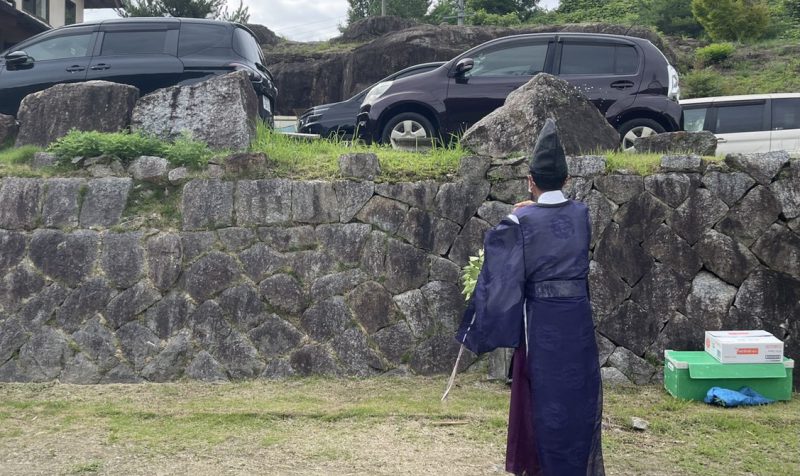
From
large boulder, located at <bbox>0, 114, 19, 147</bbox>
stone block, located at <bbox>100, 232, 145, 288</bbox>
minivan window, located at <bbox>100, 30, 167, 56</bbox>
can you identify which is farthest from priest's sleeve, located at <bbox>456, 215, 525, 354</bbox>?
minivan window, located at <bbox>100, 30, 167, 56</bbox>

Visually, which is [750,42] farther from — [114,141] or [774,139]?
[114,141]

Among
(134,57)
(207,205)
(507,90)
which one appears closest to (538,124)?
(507,90)

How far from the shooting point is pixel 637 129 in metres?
8.27

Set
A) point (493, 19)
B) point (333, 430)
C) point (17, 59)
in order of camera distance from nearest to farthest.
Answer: point (333, 430)
point (17, 59)
point (493, 19)

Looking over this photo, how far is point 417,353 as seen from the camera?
6.13 m

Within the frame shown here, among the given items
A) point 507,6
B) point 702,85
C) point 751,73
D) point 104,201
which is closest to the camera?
point 104,201

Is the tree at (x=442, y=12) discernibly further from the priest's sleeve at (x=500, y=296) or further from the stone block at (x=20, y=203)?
the priest's sleeve at (x=500, y=296)

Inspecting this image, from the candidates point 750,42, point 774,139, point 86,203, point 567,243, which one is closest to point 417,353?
point 567,243

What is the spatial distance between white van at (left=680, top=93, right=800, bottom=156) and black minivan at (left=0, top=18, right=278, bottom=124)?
20.3 feet

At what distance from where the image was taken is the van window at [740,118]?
10.7m

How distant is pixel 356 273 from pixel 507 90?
11.2 feet

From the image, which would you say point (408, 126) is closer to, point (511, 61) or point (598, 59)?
point (511, 61)

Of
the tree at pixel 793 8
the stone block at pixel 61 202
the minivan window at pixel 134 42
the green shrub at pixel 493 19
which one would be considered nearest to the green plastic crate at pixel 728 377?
the stone block at pixel 61 202

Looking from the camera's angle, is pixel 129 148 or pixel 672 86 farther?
pixel 672 86
